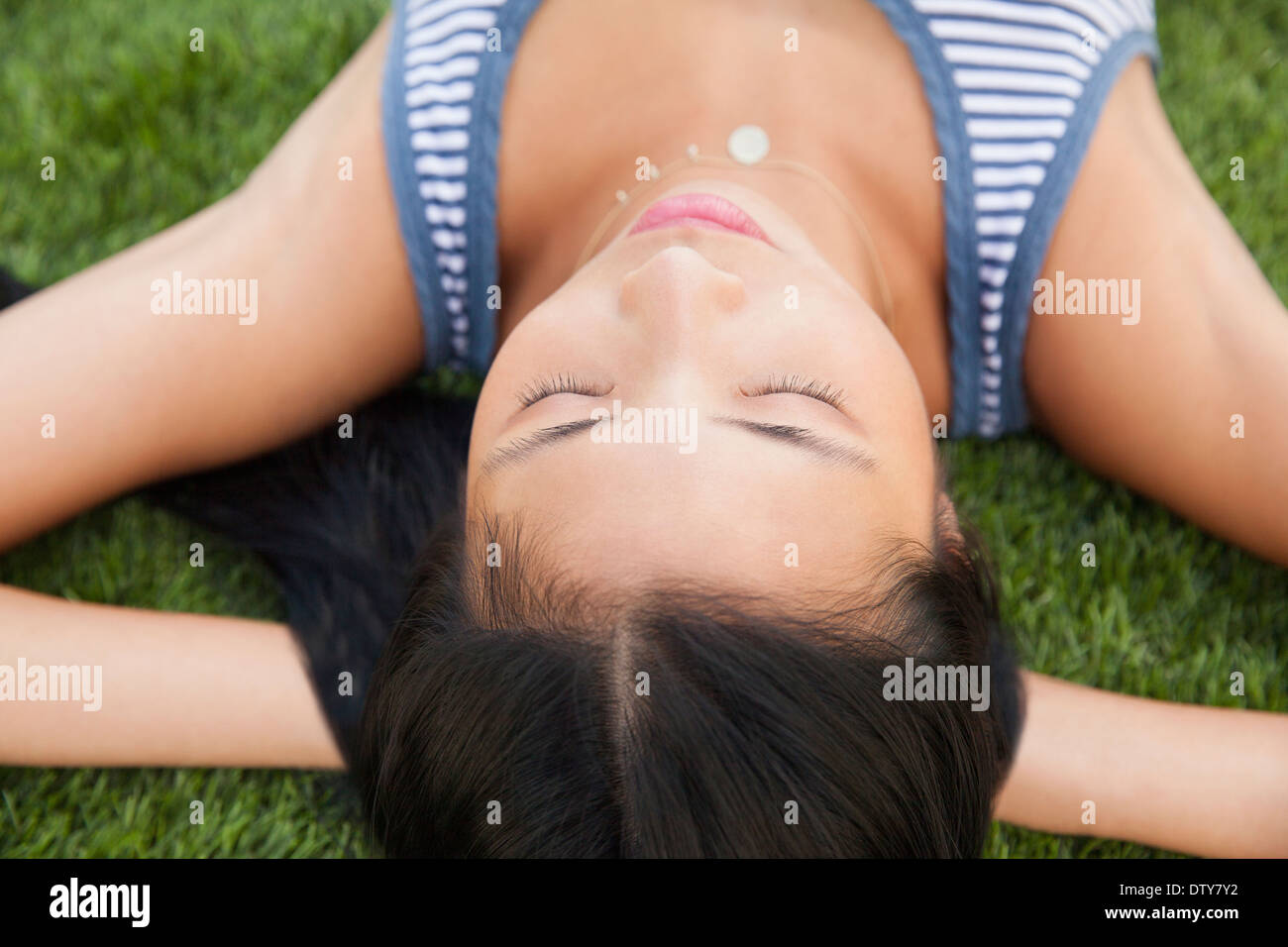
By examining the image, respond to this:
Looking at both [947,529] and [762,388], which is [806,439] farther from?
[947,529]

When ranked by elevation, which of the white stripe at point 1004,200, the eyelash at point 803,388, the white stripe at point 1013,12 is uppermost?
the white stripe at point 1013,12

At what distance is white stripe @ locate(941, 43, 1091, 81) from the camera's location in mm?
1398

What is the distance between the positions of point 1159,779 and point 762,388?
717mm

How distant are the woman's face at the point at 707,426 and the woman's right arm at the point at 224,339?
403 mm

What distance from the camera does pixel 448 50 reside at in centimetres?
142

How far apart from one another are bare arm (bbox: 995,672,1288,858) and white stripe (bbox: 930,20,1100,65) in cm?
84

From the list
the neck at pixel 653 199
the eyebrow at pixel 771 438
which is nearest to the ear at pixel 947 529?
the eyebrow at pixel 771 438

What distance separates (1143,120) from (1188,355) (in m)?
0.35

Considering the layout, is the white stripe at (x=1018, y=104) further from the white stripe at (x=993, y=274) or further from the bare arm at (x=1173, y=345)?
the white stripe at (x=993, y=274)

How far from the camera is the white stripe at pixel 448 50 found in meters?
1.42

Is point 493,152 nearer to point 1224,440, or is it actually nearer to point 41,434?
point 41,434
